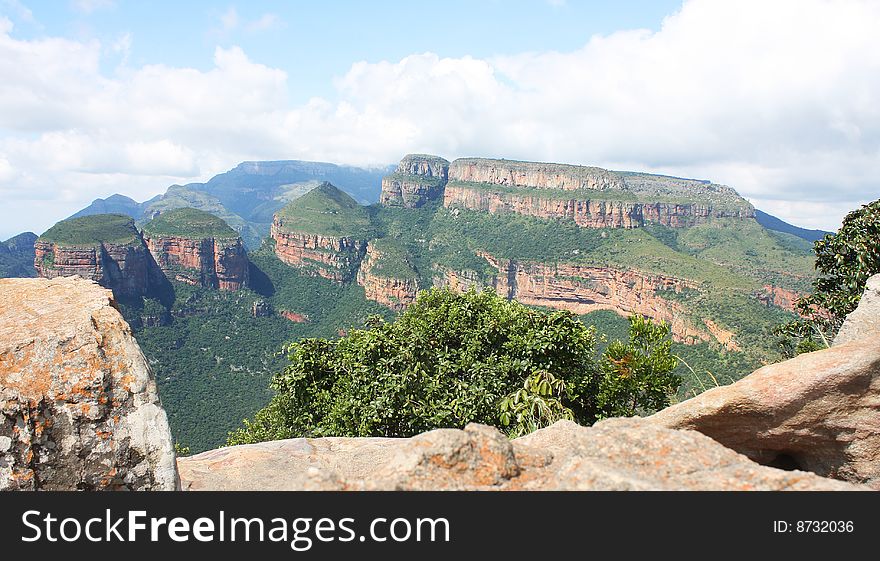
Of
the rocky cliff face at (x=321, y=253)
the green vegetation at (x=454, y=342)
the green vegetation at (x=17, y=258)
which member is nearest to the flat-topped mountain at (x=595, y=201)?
the green vegetation at (x=454, y=342)

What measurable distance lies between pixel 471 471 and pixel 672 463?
1.55 metres

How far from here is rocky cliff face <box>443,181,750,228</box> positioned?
161m

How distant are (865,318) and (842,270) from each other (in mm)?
8895

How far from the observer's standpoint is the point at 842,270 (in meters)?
17.9

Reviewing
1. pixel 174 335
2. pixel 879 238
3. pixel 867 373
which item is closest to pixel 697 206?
pixel 174 335

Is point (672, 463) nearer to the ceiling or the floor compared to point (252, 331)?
nearer to the ceiling

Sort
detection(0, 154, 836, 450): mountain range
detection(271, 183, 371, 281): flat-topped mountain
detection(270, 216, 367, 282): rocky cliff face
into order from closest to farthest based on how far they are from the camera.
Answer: detection(0, 154, 836, 450): mountain range, detection(270, 216, 367, 282): rocky cliff face, detection(271, 183, 371, 281): flat-topped mountain

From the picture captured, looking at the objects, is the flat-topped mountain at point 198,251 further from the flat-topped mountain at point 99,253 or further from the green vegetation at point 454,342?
the flat-topped mountain at point 99,253

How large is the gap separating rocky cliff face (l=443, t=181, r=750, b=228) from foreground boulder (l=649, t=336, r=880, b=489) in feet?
529

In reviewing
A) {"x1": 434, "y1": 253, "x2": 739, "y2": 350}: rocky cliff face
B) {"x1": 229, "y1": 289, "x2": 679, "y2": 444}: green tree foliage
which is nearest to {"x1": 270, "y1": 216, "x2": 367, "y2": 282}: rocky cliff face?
{"x1": 434, "y1": 253, "x2": 739, "y2": 350}: rocky cliff face

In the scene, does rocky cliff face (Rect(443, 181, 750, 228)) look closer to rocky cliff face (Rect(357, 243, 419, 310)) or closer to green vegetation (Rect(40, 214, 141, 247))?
rocky cliff face (Rect(357, 243, 419, 310))

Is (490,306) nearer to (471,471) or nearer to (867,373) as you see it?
(867,373)

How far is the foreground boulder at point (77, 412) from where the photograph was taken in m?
5.64
